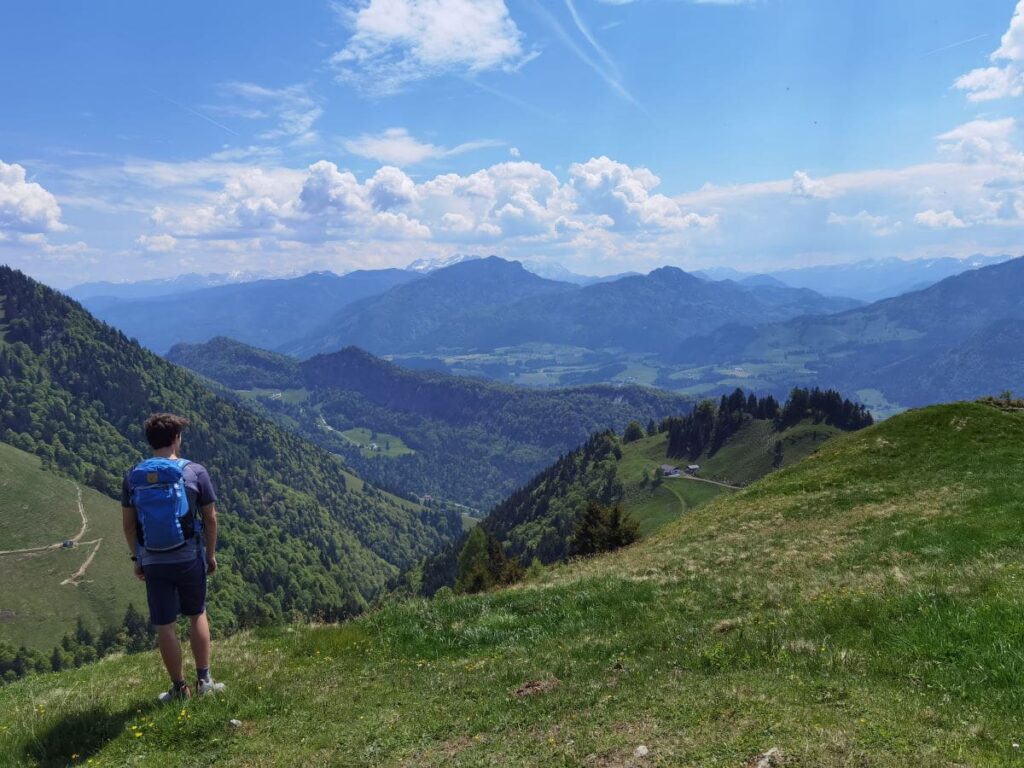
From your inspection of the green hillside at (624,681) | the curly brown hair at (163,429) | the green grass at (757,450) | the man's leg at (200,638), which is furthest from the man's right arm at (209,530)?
the green grass at (757,450)

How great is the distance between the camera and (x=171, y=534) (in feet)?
31.7

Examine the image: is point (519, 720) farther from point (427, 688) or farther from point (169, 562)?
point (169, 562)

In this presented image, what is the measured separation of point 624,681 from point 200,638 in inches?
296

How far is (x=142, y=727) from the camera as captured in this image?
9.25 m

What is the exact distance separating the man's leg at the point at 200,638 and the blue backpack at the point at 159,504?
141 centimetres

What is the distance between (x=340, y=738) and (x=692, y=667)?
19.6ft

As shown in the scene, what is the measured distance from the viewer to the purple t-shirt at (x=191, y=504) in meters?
9.78

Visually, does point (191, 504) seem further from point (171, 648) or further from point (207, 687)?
point (207, 687)

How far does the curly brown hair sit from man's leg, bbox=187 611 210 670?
10.1ft

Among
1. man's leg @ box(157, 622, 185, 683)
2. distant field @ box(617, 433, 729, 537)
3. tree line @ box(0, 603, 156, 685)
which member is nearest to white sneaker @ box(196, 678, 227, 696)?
man's leg @ box(157, 622, 185, 683)

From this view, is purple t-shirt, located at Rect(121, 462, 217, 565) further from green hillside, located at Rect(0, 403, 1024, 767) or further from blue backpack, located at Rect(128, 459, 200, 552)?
green hillside, located at Rect(0, 403, 1024, 767)

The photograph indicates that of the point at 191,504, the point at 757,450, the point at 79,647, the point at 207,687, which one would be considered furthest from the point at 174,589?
the point at 79,647

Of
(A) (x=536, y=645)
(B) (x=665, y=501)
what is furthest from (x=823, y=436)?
(A) (x=536, y=645)

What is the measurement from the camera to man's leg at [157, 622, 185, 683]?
9.85 meters
